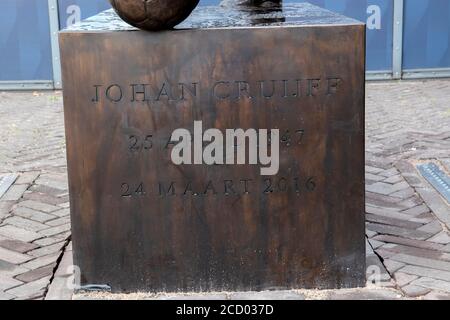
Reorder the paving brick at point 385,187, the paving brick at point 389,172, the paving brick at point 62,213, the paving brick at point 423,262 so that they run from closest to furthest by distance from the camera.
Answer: the paving brick at point 423,262
the paving brick at point 62,213
the paving brick at point 385,187
the paving brick at point 389,172

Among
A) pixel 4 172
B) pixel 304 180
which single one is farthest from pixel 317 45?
pixel 4 172

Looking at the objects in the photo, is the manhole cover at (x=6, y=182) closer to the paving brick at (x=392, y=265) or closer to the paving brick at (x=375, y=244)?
the paving brick at (x=375, y=244)

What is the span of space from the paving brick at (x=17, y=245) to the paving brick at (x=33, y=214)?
306 mm

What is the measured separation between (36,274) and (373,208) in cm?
171

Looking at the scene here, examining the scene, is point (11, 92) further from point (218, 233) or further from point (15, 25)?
point (218, 233)

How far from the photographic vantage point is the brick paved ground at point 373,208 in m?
A: 2.88

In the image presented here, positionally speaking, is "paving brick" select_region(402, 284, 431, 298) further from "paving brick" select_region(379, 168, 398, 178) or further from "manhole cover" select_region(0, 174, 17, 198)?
"manhole cover" select_region(0, 174, 17, 198)

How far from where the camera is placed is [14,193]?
417 cm

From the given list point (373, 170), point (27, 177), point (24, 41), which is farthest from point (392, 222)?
point (24, 41)

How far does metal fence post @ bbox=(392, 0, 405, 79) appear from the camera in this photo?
7.28 meters

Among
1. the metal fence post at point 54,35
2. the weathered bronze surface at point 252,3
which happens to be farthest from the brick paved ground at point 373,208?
the weathered bronze surface at point 252,3

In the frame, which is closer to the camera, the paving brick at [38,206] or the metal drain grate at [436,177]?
the paving brick at [38,206]

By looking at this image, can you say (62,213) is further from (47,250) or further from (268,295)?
(268,295)
